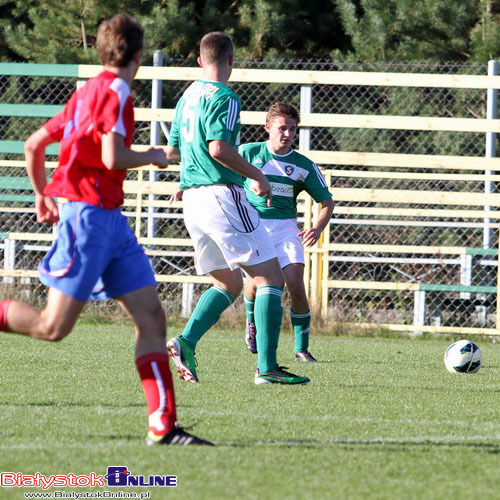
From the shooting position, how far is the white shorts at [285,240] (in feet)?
26.1

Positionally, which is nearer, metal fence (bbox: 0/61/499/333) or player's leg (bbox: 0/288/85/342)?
player's leg (bbox: 0/288/85/342)

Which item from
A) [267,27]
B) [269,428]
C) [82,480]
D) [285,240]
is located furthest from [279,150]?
[267,27]

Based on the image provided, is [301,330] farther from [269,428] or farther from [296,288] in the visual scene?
[269,428]

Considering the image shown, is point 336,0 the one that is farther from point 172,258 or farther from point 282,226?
point 282,226

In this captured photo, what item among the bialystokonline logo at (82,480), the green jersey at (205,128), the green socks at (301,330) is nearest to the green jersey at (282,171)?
the green socks at (301,330)

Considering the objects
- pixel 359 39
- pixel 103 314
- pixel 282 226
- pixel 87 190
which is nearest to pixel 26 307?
pixel 87 190

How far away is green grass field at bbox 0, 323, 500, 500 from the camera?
342 centimetres

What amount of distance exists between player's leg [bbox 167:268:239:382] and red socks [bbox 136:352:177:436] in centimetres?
200

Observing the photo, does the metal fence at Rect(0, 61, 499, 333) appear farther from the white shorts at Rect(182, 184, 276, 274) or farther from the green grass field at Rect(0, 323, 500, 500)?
the white shorts at Rect(182, 184, 276, 274)

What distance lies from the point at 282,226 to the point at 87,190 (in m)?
4.19

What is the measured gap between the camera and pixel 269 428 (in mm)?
4480

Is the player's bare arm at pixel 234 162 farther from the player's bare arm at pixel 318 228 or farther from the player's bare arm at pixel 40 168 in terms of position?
the player's bare arm at pixel 318 228

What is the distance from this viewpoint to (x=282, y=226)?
8.03m

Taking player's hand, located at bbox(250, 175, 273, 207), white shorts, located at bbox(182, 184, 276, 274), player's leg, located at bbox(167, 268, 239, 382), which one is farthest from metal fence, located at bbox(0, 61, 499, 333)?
player's hand, located at bbox(250, 175, 273, 207)
